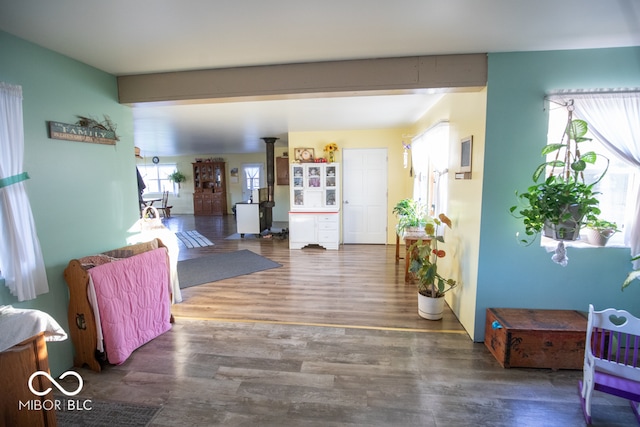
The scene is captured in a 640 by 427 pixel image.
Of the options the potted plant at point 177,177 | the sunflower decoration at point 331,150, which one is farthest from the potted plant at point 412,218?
the potted plant at point 177,177

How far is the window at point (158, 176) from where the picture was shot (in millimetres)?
11384

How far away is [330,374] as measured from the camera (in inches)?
83.1

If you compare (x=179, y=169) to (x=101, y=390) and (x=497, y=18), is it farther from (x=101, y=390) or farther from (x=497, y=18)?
(x=497, y=18)

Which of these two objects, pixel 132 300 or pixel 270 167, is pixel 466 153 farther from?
pixel 270 167

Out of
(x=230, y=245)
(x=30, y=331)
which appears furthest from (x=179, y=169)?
(x=30, y=331)

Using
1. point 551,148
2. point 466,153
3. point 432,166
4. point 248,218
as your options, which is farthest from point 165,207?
point 551,148

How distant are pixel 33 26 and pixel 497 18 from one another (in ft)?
9.27

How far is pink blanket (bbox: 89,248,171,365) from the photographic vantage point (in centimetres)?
218

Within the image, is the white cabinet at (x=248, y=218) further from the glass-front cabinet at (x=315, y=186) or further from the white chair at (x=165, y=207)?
the white chair at (x=165, y=207)

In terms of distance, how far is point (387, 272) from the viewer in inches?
170

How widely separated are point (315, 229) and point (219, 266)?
6.51ft

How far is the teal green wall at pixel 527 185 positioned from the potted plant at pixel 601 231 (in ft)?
0.31

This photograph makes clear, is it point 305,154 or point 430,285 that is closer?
point 430,285

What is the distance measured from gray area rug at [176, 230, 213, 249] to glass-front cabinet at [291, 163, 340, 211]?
2164 millimetres
